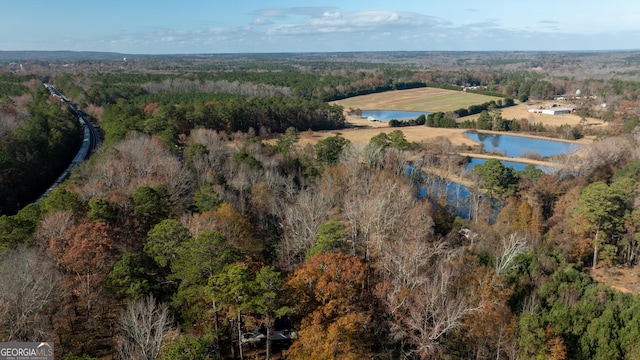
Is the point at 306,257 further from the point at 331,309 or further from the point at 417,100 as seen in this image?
the point at 417,100

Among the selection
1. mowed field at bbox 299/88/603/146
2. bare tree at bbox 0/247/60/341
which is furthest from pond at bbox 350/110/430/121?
bare tree at bbox 0/247/60/341

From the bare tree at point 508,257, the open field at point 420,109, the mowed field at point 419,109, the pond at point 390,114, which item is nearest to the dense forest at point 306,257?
the bare tree at point 508,257

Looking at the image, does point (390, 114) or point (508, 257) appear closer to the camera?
point (508, 257)

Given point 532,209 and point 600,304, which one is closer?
point 600,304

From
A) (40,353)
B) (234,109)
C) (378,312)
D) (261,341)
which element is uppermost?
(234,109)

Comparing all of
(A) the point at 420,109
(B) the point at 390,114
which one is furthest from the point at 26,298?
(A) the point at 420,109

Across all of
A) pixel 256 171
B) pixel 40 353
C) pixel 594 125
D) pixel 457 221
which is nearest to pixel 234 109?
pixel 256 171

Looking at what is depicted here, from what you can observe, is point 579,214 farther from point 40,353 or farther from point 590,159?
point 40,353
